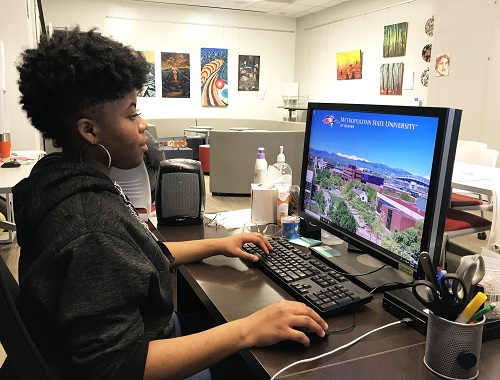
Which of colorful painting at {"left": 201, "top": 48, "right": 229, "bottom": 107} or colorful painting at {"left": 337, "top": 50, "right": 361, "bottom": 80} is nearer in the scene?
colorful painting at {"left": 337, "top": 50, "right": 361, "bottom": 80}

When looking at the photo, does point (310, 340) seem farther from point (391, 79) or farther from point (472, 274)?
point (391, 79)

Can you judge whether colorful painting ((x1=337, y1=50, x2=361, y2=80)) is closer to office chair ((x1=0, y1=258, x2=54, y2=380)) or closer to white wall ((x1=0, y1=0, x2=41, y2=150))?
white wall ((x1=0, y1=0, x2=41, y2=150))

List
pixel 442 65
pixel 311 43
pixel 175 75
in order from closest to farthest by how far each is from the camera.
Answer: pixel 442 65, pixel 175 75, pixel 311 43

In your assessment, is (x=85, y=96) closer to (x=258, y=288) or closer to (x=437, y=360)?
(x=258, y=288)

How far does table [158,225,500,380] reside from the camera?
28.8 inches

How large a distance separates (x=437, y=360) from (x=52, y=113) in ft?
2.76

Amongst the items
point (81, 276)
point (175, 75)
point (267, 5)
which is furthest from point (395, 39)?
point (81, 276)

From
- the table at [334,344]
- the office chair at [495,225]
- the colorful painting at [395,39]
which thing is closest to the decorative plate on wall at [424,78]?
the colorful painting at [395,39]

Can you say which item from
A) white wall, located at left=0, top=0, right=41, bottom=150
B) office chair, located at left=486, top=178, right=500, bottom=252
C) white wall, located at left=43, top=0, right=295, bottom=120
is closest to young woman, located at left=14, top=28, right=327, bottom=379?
office chair, located at left=486, top=178, right=500, bottom=252

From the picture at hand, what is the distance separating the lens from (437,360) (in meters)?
0.72

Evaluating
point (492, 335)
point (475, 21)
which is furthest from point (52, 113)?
point (475, 21)

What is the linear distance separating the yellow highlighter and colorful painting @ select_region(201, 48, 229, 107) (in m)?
8.69

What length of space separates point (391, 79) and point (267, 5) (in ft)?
9.68

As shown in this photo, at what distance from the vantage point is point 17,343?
649 mm
